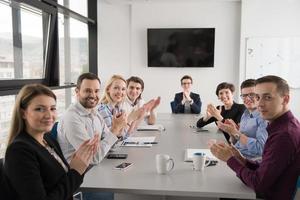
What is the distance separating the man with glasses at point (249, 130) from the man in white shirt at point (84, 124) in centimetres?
80

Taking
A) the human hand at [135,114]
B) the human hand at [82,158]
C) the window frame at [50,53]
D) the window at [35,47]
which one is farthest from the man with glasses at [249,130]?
the window frame at [50,53]

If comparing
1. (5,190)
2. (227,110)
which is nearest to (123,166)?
(5,190)

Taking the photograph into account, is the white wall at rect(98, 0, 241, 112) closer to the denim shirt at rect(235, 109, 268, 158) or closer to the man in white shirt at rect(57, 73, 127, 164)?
the denim shirt at rect(235, 109, 268, 158)

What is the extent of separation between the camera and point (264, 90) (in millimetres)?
1559

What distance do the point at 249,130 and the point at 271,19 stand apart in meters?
3.71

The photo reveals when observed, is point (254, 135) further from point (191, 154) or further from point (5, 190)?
point (5, 190)

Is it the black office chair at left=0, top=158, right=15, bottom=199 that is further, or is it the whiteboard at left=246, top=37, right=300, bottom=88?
the whiteboard at left=246, top=37, right=300, bottom=88

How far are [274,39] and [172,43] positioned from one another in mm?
1774

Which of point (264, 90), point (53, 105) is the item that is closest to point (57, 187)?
point (53, 105)

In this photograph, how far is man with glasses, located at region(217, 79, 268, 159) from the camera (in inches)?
85.1

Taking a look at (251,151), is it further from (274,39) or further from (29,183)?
(274,39)

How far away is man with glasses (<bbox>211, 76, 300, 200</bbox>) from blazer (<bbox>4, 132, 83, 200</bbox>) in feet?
2.67

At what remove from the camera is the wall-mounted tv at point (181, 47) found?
573 cm

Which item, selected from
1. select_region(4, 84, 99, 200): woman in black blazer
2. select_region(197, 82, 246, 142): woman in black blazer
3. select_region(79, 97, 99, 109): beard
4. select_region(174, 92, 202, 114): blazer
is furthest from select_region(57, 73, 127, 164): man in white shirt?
select_region(174, 92, 202, 114): blazer
